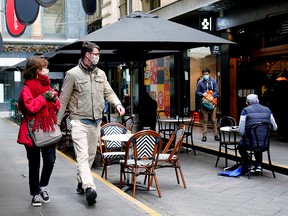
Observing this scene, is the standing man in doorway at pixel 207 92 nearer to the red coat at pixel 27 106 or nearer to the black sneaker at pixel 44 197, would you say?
the black sneaker at pixel 44 197

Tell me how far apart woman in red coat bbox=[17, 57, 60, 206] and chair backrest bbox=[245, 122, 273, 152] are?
13.8 feet

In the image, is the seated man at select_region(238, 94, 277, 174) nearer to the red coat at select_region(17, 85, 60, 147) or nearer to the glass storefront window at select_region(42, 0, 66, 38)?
the red coat at select_region(17, 85, 60, 147)

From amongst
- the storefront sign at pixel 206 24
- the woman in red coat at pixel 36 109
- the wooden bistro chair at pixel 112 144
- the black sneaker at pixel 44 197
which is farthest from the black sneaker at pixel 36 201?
the storefront sign at pixel 206 24

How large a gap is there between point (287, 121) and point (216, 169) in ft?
15.0

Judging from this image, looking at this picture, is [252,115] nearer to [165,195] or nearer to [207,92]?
[165,195]

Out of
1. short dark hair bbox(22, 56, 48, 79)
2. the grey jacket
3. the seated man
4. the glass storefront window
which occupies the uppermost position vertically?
the glass storefront window

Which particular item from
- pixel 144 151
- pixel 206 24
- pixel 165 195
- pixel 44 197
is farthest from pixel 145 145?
pixel 206 24

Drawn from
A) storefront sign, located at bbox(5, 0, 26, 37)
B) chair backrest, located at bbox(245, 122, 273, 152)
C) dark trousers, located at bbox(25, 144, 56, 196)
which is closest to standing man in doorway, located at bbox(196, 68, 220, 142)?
chair backrest, located at bbox(245, 122, 273, 152)

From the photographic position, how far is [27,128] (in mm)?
5887

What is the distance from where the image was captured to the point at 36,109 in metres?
5.80

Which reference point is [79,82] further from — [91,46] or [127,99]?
[127,99]

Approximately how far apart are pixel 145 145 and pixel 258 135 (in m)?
2.68

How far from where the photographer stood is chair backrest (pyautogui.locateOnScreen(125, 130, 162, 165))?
23.9 ft

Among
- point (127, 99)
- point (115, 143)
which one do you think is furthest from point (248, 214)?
point (127, 99)
